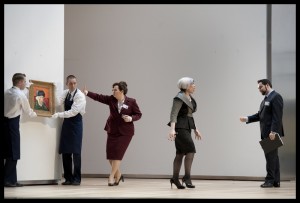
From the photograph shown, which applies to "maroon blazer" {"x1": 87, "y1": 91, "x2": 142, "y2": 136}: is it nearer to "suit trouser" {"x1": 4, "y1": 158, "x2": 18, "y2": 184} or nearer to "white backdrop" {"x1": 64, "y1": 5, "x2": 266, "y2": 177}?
"suit trouser" {"x1": 4, "y1": 158, "x2": 18, "y2": 184}

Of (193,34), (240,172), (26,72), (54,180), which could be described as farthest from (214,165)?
(26,72)

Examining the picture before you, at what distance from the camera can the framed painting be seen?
7707 mm

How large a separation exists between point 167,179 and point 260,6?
2802 mm

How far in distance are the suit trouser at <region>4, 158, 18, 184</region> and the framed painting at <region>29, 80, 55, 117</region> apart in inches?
27.6

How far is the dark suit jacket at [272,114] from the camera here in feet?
25.3

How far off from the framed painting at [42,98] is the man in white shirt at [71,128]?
154 mm

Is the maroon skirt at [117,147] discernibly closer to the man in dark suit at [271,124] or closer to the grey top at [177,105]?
the grey top at [177,105]

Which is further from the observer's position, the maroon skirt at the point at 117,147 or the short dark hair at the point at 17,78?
the maroon skirt at the point at 117,147

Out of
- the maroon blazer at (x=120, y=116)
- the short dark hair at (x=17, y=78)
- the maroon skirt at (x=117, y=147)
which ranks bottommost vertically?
the maroon skirt at (x=117, y=147)

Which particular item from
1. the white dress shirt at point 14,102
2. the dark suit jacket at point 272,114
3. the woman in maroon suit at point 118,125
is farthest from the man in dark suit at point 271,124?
the white dress shirt at point 14,102

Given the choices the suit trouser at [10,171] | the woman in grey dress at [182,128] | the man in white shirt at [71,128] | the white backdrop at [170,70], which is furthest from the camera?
the white backdrop at [170,70]

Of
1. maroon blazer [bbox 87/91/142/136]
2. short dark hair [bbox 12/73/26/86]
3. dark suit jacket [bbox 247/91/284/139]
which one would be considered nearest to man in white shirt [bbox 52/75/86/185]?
maroon blazer [bbox 87/91/142/136]
